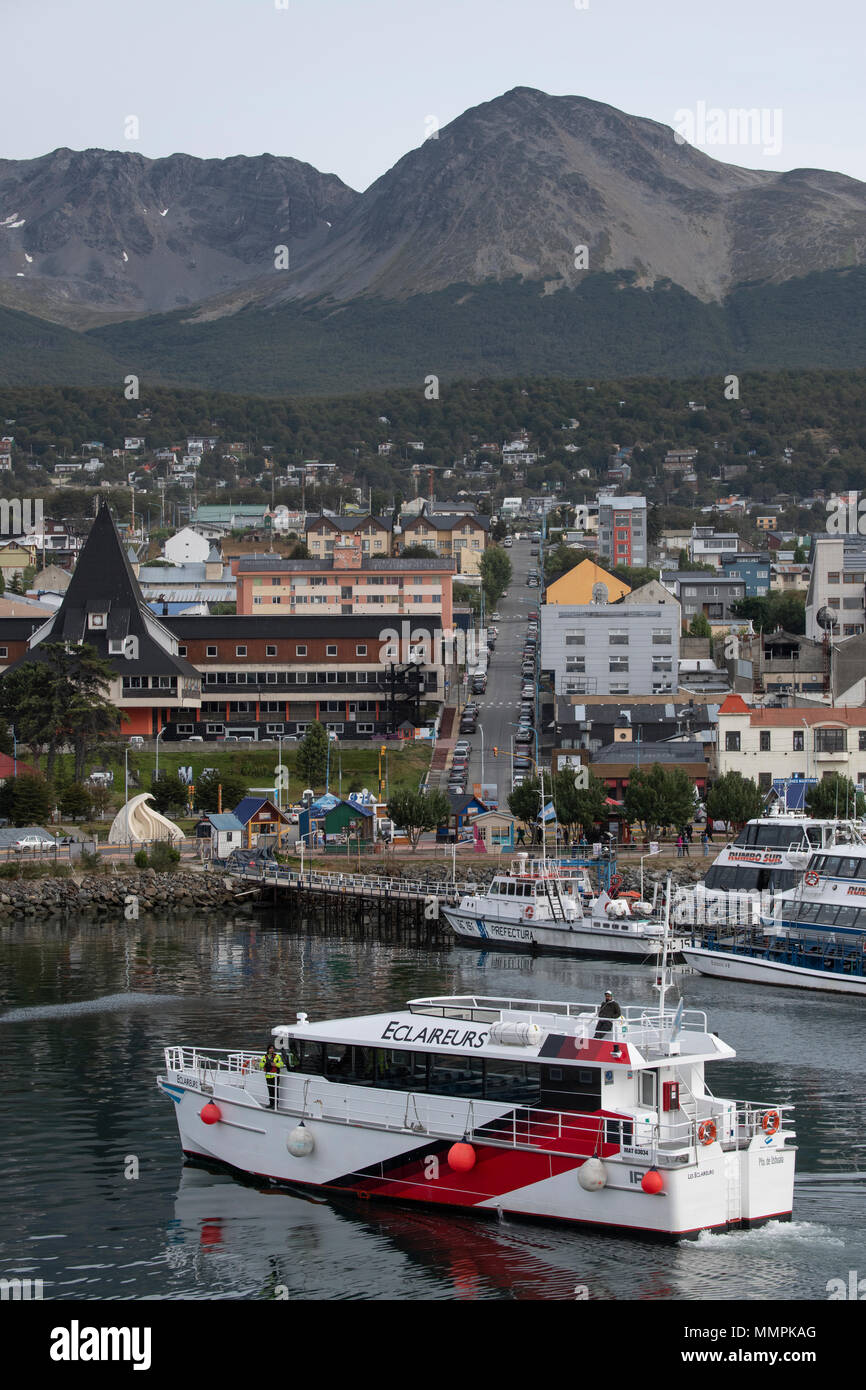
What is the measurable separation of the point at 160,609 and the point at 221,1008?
82.4 m

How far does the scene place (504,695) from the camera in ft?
366

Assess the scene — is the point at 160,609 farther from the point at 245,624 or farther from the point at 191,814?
the point at 191,814

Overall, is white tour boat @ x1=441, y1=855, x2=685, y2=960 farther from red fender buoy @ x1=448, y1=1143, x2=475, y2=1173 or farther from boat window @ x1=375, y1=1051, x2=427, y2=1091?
red fender buoy @ x1=448, y1=1143, x2=475, y2=1173

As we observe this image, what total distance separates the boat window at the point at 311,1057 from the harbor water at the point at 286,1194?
2191 mm

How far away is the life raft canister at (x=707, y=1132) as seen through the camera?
29.8 m

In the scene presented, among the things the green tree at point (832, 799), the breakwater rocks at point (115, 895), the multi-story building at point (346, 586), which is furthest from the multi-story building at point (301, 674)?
the breakwater rocks at point (115, 895)

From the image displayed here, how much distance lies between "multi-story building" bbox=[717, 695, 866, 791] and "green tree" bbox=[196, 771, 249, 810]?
22322mm

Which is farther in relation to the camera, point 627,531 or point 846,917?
point 627,531

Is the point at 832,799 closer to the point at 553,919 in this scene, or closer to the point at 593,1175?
the point at 553,919

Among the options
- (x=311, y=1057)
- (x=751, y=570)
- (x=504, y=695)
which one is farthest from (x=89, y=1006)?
(x=751, y=570)

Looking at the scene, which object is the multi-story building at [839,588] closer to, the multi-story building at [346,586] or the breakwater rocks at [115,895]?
the multi-story building at [346,586]

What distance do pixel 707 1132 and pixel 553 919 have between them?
113ft

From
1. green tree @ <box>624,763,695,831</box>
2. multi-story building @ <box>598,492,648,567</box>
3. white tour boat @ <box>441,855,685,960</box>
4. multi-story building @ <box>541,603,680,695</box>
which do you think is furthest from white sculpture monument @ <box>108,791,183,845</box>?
multi-story building @ <box>598,492,648,567</box>

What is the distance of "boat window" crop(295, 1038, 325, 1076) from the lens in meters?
33.6
